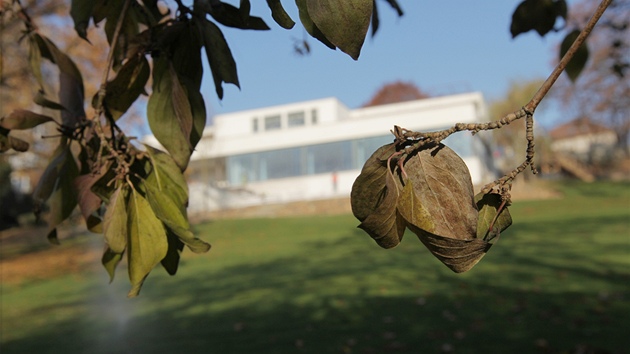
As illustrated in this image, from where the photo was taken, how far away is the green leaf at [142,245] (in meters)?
0.67

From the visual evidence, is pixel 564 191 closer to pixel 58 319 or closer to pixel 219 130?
pixel 219 130

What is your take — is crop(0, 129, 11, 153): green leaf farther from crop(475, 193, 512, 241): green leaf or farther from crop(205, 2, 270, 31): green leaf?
crop(475, 193, 512, 241): green leaf

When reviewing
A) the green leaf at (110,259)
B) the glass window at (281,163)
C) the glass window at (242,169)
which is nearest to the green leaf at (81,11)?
the green leaf at (110,259)

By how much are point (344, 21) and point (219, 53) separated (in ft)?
1.18

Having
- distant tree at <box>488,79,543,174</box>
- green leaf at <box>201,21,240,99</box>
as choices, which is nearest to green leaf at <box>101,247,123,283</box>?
green leaf at <box>201,21,240,99</box>

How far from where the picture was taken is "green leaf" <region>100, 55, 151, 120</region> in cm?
84

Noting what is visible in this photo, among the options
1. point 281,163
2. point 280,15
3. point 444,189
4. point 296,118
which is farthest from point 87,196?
point 296,118

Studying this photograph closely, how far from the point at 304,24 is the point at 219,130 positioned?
67.7ft

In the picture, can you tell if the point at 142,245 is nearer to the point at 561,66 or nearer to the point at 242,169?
the point at 561,66

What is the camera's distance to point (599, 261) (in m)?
8.07

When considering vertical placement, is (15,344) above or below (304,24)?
below

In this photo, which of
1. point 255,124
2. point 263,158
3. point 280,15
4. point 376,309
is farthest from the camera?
point 255,124

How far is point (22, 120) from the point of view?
2.65 feet

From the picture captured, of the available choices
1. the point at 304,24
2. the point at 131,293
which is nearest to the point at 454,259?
the point at 304,24
